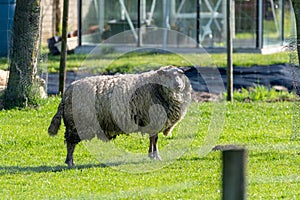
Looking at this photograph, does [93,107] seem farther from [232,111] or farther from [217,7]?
[217,7]

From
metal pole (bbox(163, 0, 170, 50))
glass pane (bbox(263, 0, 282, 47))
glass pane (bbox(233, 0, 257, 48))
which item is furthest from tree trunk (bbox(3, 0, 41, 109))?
glass pane (bbox(263, 0, 282, 47))

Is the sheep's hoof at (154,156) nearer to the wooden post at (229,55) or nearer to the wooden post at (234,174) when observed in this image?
the wooden post at (229,55)

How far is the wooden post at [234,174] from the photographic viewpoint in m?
4.66

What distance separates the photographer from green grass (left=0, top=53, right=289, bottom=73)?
21.6 metres

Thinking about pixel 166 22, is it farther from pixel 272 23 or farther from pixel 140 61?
pixel 272 23

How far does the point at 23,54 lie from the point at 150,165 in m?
4.66

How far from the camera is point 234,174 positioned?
4676 millimetres

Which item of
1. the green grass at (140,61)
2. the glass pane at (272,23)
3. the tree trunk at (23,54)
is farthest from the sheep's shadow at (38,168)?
the glass pane at (272,23)

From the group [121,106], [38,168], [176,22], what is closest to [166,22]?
[176,22]

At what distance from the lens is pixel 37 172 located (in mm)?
9656

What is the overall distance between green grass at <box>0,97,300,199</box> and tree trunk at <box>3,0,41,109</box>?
0.33 meters

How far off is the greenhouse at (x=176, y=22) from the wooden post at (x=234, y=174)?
21.8m

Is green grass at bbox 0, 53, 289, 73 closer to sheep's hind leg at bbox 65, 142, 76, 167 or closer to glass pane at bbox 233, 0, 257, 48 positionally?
glass pane at bbox 233, 0, 257, 48

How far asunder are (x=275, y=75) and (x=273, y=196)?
12548 millimetres
